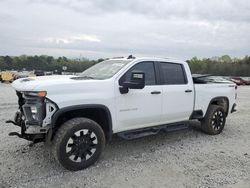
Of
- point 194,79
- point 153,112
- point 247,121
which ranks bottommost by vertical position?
point 247,121

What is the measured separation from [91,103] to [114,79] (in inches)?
26.1

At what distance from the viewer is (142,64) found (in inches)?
218

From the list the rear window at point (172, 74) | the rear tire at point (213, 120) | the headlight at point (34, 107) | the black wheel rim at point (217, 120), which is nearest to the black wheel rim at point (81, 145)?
the headlight at point (34, 107)

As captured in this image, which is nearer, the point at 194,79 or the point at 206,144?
the point at 206,144

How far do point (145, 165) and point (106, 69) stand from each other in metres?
2.00

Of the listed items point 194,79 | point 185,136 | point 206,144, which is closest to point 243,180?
point 206,144

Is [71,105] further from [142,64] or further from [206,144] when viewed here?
[206,144]

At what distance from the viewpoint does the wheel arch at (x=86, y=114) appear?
4.31 m

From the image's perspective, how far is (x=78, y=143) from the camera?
4504 millimetres

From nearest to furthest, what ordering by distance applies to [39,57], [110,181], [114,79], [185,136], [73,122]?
1. [110,181]
2. [73,122]
3. [114,79]
4. [185,136]
5. [39,57]

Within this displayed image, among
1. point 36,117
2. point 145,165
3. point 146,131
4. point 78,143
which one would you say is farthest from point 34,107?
point 146,131

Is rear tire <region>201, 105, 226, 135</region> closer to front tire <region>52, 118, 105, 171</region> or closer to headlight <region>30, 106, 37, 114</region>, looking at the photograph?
front tire <region>52, 118, 105, 171</region>

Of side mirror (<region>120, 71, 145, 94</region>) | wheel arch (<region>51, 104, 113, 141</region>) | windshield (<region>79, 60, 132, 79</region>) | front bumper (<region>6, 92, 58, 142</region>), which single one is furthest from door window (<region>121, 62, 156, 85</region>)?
front bumper (<region>6, 92, 58, 142</region>)

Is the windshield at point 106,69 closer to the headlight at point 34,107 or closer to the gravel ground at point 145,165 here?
the headlight at point 34,107
